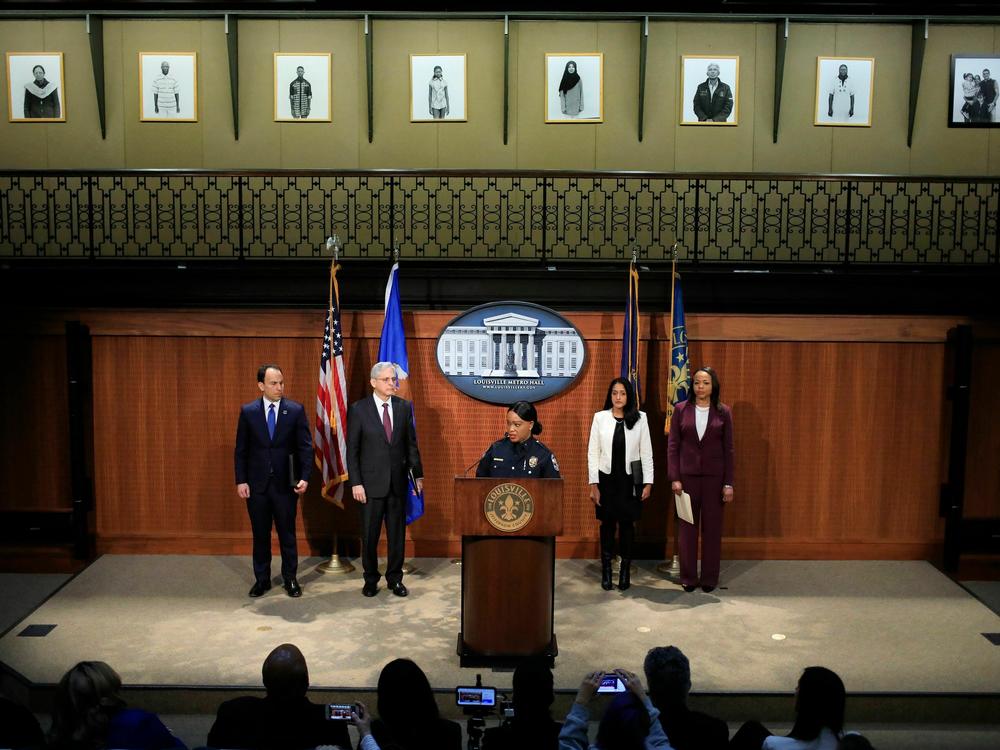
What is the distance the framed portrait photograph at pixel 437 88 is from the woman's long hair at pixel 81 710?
25.7 ft

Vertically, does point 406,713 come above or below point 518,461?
below

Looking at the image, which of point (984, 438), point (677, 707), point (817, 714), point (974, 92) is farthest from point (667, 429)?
point (974, 92)

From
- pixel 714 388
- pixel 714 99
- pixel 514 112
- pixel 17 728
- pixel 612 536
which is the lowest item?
pixel 612 536

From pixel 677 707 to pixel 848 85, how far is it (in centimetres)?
835

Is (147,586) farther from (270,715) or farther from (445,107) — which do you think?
(445,107)

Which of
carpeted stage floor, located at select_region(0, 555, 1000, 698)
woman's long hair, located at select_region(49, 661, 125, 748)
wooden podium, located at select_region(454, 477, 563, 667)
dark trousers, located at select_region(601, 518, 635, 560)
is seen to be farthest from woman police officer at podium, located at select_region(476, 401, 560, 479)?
woman's long hair, located at select_region(49, 661, 125, 748)

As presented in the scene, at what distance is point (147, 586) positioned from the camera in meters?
7.04

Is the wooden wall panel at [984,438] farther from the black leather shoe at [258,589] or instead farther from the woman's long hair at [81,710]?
the woman's long hair at [81,710]

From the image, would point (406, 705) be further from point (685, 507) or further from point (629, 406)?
point (685, 507)

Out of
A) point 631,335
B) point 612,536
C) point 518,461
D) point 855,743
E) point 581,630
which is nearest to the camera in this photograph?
point 855,743

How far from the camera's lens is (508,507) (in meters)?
5.50

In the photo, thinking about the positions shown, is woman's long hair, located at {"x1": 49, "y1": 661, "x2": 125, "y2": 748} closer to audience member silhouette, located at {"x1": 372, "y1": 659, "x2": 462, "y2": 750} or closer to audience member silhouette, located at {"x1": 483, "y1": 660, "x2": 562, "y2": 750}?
audience member silhouette, located at {"x1": 372, "y1": 659, "x2": 462, "y2": 750}

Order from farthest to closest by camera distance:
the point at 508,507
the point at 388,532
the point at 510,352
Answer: the point at 510,352
the point at 388,532
the point at 508,507

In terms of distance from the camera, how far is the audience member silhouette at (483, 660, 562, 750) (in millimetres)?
3166
